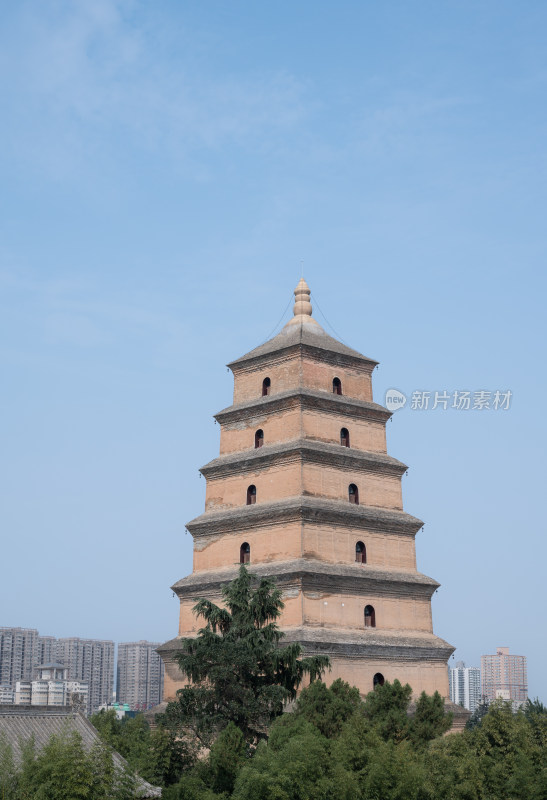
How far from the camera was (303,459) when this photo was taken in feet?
103

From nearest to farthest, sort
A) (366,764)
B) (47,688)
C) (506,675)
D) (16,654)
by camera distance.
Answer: (366,764), (47,688), (506,675), (16,654)

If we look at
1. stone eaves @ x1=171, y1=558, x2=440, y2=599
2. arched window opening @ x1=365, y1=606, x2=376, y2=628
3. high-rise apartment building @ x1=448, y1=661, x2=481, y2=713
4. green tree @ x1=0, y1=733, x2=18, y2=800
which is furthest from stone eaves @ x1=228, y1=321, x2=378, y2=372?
high-rise apartment building @ x1=448, y1=661, x2=481, y2=713

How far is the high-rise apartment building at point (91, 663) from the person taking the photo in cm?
13925

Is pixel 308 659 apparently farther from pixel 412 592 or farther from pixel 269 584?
pixel 412 592

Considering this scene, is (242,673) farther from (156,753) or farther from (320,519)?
(320,519)

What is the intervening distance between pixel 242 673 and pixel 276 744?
11.6 ft

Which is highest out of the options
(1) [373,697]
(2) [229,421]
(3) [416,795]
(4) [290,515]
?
(2) [229,421]

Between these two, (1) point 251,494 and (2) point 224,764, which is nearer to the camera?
(2) point 224,764

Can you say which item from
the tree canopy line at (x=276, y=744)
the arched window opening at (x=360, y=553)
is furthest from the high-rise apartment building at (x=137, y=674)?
the tree canopy line at (x=276, y=744)

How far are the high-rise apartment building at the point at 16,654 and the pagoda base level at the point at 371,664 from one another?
107 metres

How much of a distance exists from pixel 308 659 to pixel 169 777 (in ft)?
15.7

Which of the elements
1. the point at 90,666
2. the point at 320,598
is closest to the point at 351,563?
the point at 320,598

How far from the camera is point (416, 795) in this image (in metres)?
21.1

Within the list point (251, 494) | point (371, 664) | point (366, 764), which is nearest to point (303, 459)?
point (251, 494)
